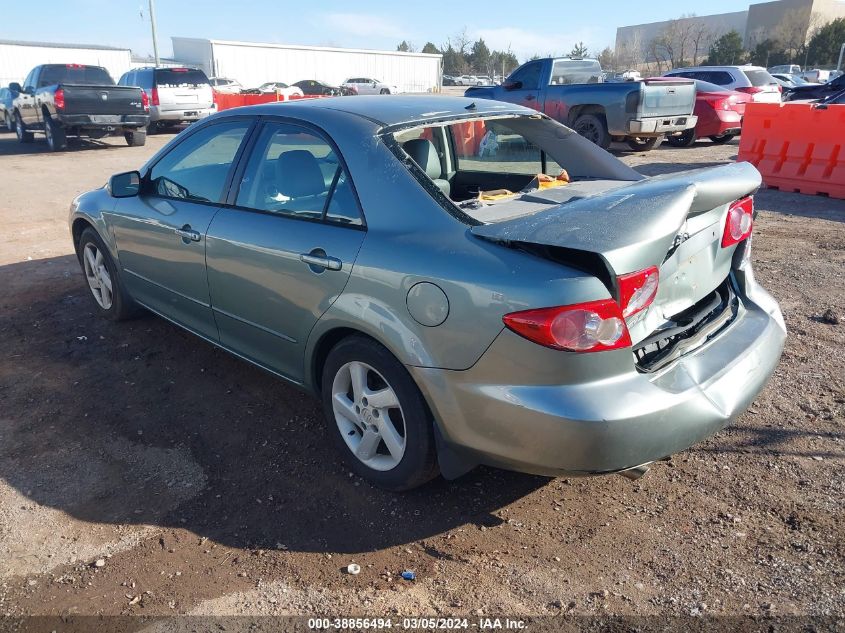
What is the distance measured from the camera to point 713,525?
2809 mm

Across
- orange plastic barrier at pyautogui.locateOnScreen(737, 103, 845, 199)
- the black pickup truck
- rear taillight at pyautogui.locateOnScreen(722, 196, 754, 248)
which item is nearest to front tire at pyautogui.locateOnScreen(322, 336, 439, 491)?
rear taillight at pyautogui.locateOnScreen(722, 196, 754, 248)

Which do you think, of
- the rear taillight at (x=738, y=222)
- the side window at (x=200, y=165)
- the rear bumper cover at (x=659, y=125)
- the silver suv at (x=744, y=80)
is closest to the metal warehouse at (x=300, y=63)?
the silver suv at (x=744, y=80)

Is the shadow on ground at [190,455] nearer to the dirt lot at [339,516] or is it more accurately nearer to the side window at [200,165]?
the dirt lot at [339,516]

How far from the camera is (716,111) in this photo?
14.2m

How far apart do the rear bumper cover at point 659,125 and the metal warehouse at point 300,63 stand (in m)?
44.0

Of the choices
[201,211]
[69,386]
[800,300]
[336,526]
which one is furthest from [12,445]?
[800,300]

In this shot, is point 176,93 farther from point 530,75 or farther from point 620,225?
point 620,225

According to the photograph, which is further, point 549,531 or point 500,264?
point 549,531

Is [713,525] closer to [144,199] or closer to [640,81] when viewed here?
[144,199]

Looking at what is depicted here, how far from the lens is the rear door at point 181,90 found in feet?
62.1

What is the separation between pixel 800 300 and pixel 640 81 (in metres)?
8.32

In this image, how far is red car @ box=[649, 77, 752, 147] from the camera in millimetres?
14273

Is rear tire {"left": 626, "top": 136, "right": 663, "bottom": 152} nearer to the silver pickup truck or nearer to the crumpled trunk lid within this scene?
the silver pickup truck

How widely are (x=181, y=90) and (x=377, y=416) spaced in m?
18.7
